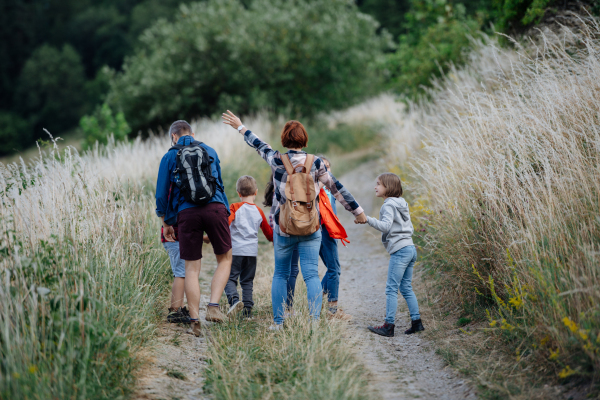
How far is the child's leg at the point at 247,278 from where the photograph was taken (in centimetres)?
454

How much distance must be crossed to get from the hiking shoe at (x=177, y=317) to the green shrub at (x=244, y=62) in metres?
11.2

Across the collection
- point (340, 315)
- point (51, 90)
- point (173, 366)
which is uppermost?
point (51, 90)

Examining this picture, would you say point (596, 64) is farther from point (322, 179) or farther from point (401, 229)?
point (322, 179)

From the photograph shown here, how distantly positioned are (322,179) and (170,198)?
1383 millimetres

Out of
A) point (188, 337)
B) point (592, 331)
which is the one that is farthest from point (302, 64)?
point (592, 331)

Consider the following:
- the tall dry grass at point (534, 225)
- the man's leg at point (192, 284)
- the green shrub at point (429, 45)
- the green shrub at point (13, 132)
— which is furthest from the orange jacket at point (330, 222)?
the green shrub at point (13, 132)

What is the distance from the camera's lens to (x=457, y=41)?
364 inches

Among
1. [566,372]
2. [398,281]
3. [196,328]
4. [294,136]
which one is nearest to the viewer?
[566,372]

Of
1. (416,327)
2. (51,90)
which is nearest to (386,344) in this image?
(416,327)

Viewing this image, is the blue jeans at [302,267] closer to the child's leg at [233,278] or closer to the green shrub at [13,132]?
the child's leg at [233,278]

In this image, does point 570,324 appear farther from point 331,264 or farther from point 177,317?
point 177,317

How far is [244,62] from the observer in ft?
50.0

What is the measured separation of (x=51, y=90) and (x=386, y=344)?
46561 millimetres

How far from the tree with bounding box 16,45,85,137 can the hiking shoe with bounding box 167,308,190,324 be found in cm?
4304
